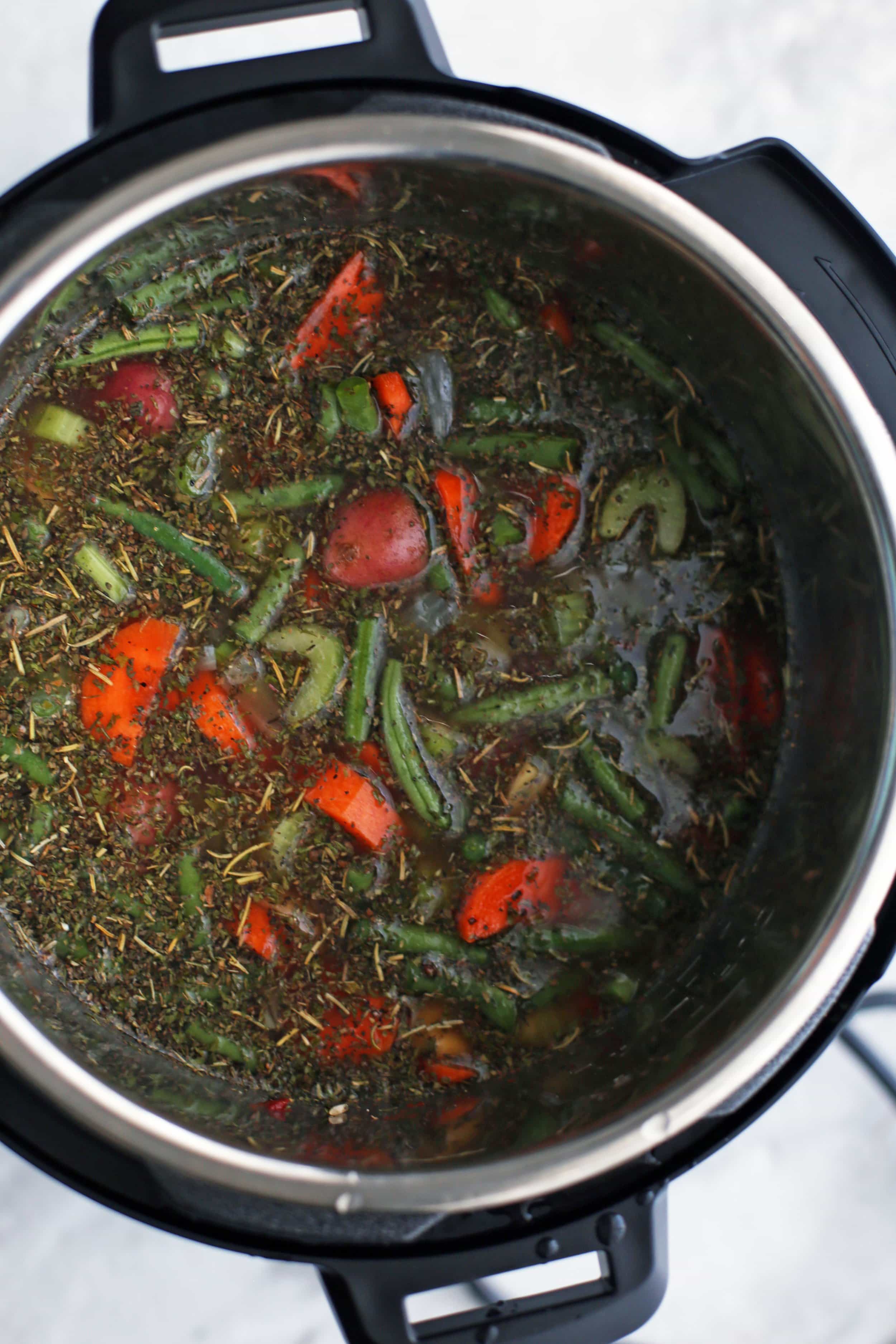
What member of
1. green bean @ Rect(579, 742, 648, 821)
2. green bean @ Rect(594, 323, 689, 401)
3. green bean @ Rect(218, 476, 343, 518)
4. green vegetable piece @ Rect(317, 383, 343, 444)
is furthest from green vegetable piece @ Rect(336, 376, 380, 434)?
green bean @ Rect(579, 742, 648, 821)

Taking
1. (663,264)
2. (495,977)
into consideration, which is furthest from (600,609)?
(495,977)

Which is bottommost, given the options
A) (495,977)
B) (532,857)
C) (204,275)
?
(495,977)

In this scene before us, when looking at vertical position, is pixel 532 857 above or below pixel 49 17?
below

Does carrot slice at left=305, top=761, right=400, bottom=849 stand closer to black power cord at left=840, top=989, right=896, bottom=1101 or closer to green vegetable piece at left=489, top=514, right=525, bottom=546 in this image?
green vegetable piece at left=489, top=514, right=525, bottom=546

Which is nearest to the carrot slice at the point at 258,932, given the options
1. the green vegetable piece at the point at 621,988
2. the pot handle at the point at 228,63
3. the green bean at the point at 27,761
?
the green bean at the point at 27,761

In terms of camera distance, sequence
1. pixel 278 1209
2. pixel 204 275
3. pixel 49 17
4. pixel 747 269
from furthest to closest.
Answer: pixel 49 17, pixel 204 275, pixel 278 1209, pixel 747 269

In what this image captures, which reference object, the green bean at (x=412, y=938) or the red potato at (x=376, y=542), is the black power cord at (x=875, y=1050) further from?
the red potato at (x=376, y=542)

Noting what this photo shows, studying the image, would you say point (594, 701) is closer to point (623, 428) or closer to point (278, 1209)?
point (623, 428)
